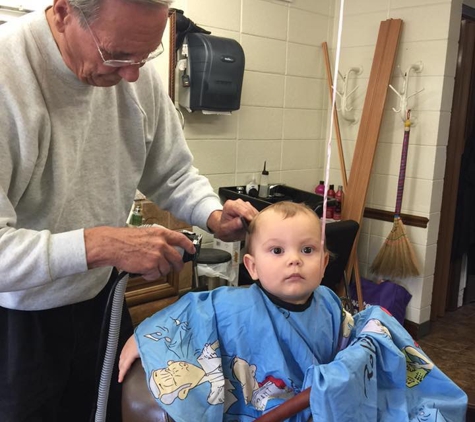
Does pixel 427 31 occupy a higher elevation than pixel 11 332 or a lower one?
higher

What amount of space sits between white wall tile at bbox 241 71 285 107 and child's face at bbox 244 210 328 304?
1.83m

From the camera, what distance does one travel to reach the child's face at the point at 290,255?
128 cm

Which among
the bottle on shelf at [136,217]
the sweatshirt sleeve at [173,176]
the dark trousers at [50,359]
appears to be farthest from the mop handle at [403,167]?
the dark trousers at [50,359]

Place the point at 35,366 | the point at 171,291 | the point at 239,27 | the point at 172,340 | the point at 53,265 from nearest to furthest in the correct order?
the point at 53,265 → the point at 172,340 → the point at 35,366 → the point at 171,291 → the point at 239,27

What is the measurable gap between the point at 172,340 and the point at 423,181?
2.31m

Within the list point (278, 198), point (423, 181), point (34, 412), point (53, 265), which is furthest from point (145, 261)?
point (423, 181)

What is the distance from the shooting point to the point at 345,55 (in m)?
3.41

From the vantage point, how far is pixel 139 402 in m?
1.15

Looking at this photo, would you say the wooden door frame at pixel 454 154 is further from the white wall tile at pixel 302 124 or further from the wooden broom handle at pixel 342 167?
the white wall tile at pixel 302 124

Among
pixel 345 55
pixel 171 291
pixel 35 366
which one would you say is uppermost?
pixel 345 55

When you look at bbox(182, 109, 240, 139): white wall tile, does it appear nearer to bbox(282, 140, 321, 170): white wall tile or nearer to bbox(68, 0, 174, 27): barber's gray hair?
bbox(282, 140, 321, 170): white wall tile

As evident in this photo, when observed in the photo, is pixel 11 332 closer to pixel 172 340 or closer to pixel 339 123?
pixel 172 340

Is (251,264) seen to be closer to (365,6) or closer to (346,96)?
(346,96)

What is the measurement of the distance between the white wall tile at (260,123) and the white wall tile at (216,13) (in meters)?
0.48
